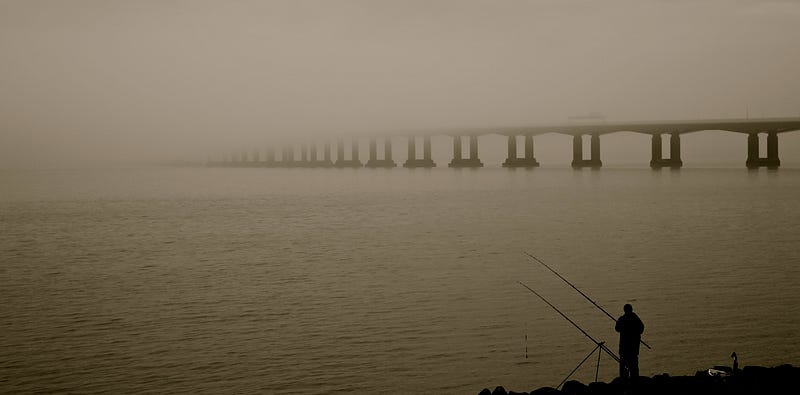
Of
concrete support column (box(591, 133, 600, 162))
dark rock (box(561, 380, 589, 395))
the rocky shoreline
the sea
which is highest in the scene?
concrete support column (box(591, 133, 600, 162))

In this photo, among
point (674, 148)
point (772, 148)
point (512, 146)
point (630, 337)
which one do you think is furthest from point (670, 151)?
point (630, 337)

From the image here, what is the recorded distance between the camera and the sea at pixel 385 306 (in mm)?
17172

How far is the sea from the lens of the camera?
17172 mm

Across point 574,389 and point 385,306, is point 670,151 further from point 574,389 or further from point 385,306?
point 574,389

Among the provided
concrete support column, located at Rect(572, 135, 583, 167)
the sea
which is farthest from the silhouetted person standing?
concrete support column, located at Rect(572, 135, 583, 167)

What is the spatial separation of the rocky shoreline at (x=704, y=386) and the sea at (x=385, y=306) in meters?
2.36

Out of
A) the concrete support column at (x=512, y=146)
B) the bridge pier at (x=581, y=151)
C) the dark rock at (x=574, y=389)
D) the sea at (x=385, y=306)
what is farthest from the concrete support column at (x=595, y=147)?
the dark rock at (x=574, y=389)

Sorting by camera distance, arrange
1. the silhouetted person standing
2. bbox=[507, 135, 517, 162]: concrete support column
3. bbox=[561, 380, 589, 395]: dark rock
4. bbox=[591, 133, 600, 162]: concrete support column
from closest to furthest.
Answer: bbox=[561, 380, 589, 395]: dark rock
the silhouetted person standing
bbox=[591, 133, 600, 162]: concrete support column
bbox=[507, 135, 517, 162]: concrete support column

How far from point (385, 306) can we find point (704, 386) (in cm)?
1168

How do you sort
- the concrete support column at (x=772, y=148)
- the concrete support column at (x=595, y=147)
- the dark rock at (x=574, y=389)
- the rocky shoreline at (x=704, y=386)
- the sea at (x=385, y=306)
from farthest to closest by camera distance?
1. the concrete support column at (x=595, y=147)
2. the concrete support column at (x=772, y=148)
3. the sea at (x=385, y=306)
4. the dark rock at (x=574, y=389)
5. the rocky shoreline at (x=704, y=386)

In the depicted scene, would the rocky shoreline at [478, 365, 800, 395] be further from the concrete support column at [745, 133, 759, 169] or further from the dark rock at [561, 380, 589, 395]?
the concrete support column at [745, 133, 759, 169]

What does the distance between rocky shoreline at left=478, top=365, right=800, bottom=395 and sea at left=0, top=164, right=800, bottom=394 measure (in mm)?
2363

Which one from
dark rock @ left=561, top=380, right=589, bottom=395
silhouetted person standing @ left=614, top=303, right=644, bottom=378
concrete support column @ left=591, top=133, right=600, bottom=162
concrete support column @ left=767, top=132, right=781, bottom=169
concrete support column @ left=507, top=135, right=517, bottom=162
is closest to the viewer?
dark rock @ left=561, top=380, right=589, bottom=395

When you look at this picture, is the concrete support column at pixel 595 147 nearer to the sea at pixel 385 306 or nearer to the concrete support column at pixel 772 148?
the concrete support column at pixel 772 148
